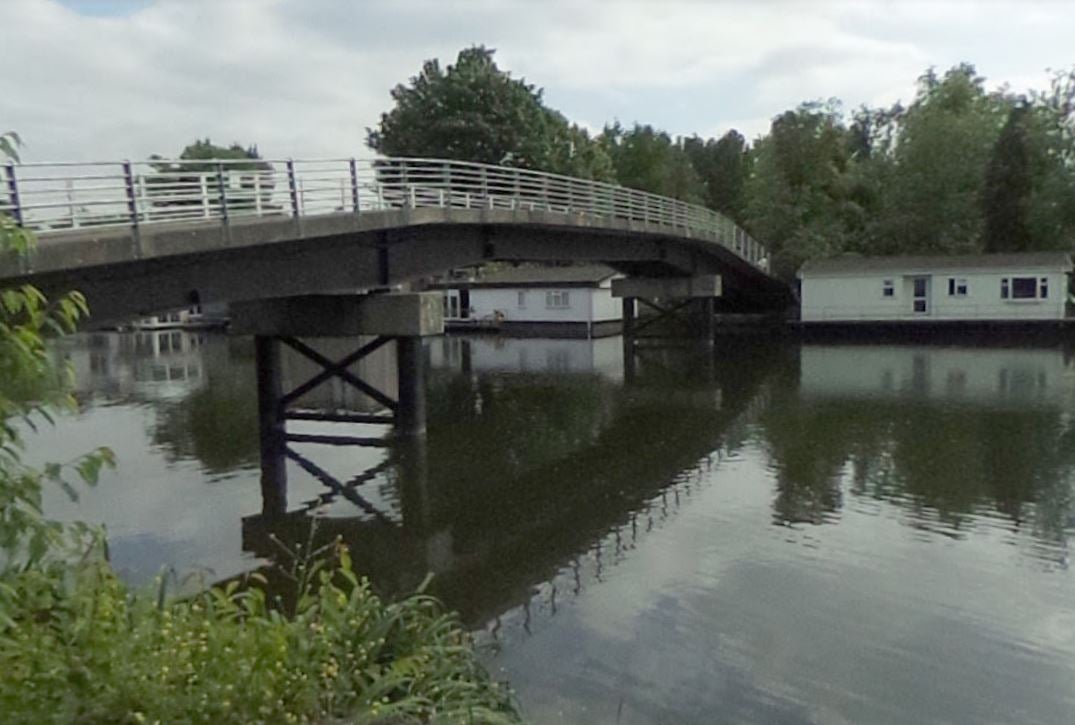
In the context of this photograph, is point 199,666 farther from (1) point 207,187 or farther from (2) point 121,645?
(1) point 207,187

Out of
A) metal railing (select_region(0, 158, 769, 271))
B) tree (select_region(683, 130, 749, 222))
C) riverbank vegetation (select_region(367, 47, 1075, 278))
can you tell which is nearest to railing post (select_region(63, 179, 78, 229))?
metal railing (select_region(0, 158, 769, 271))

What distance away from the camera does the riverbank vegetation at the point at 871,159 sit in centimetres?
4569

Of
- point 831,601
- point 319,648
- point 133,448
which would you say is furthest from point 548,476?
point 319,648

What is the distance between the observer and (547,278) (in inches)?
1812

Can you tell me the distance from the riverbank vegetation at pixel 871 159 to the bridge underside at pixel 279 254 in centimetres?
2754

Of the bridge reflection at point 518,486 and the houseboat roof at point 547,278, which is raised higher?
the houseboat roof at point 547,278

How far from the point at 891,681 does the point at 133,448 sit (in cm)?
1536

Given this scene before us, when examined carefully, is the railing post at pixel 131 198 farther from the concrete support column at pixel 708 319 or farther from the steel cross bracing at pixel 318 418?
the concrete support column at pixel 708 319

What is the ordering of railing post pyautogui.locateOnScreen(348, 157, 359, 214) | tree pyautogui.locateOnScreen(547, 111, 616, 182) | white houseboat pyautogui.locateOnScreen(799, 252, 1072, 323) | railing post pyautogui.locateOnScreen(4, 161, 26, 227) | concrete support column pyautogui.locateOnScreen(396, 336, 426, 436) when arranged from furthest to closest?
tree pyautogui.locateOnScreen(547, 111, 616, 182), white houseboat pyautogui.locateOnScreen(799, 252, 1072, 323), concrete support column pyautogui.locateOnScreen(396, 336, 426, 436), railing post pyautogui.locateOnScreen(348, 157, 359, 214), railing post pyautogui.locateOnScreen(4, 161, 26, 227)

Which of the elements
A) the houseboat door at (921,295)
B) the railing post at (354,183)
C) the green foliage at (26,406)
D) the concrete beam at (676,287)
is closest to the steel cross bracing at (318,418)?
the railing post at (354,183)

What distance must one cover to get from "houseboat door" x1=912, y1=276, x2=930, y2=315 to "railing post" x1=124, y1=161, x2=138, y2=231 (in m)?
36.2

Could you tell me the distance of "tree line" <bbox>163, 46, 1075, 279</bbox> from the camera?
45.7 meters

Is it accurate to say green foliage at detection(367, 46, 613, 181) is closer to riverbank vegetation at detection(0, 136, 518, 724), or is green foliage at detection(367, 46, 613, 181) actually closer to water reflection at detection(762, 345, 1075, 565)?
water reflection at detection(762, 345, 1075, 565)

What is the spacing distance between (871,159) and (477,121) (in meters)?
24.3
